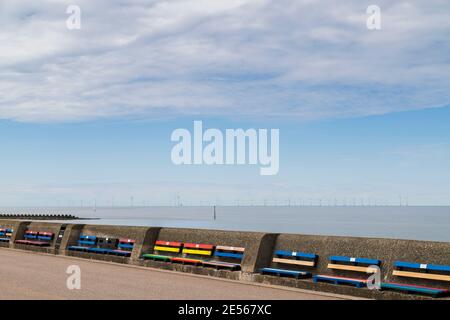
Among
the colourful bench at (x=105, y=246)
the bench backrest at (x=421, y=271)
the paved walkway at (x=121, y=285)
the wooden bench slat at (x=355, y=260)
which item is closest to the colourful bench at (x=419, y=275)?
the bench backrest at (x=421, y=271)

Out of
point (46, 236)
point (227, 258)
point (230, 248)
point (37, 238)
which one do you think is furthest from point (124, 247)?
point (37, 238)

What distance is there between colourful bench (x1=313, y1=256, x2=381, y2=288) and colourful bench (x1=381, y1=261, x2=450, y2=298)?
0.54 metres

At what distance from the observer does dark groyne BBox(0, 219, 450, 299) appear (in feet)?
41.9

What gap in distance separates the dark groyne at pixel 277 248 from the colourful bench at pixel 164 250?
0.59ft

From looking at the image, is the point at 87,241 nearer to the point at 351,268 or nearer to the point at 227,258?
the point at 227,258

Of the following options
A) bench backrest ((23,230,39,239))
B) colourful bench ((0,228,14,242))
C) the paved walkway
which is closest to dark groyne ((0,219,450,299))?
the paved walkway

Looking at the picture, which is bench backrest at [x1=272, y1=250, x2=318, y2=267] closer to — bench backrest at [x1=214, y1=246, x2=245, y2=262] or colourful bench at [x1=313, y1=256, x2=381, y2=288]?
colourful bench at [x1=313, y1=256, x2=381, y2=288]

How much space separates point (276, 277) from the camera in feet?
47.8

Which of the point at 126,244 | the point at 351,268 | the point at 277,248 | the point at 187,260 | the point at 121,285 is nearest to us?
the point at 351,268

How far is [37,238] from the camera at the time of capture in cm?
2516

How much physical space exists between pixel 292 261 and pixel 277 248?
0.85 metres
